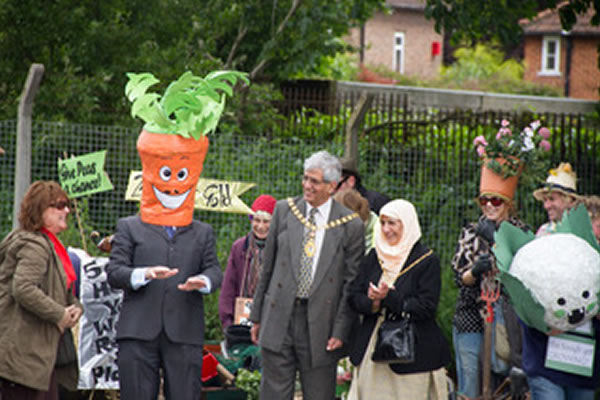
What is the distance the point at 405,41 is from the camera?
Answer: 41.1 metres

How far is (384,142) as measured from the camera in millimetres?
11258

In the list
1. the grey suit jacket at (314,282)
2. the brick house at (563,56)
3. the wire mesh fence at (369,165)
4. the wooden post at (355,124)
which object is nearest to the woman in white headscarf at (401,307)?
the grey suit jacket at (314,282)

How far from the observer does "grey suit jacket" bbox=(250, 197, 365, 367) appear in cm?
673

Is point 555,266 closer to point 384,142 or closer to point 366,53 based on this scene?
point 384,142

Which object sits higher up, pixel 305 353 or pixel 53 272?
pixel 53 272

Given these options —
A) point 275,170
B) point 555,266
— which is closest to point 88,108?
point 275,170

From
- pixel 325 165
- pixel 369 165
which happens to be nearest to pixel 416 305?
pixel 325 165

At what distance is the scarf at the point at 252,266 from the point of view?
8.14 metres

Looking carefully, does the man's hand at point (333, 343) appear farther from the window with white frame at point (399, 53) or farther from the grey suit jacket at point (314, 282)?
the window with white frame at point (399, 53)

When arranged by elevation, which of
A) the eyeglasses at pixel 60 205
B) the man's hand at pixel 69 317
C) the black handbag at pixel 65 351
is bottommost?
the black handbag at pixel 65 351

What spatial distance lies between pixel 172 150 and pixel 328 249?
4.12 feet

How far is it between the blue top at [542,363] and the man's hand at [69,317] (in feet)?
9.63

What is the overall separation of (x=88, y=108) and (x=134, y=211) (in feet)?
5.23

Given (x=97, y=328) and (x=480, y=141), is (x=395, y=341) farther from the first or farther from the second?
(x=97, y=328)
